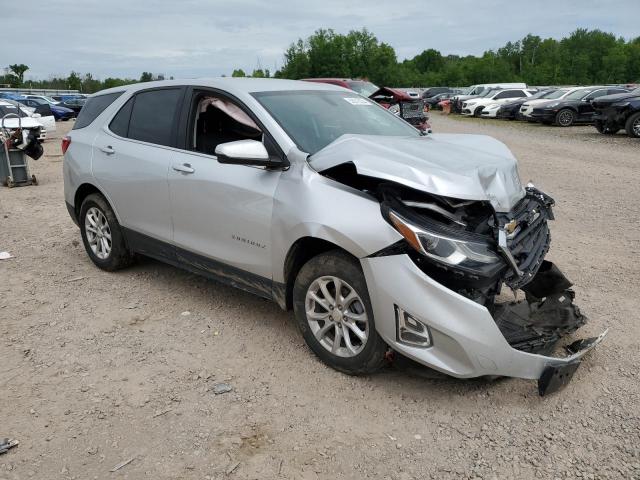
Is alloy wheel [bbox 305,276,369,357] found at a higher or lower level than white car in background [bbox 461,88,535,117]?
lower

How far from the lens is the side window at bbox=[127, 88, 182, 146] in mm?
4441

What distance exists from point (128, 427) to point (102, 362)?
0.84 meters

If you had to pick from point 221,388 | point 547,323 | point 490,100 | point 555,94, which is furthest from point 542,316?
point 490,100

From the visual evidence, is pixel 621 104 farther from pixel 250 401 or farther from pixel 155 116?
pixel 250 401

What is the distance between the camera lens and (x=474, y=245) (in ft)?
9.62

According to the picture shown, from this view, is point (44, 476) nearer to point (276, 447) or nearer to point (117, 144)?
point (276, 447)

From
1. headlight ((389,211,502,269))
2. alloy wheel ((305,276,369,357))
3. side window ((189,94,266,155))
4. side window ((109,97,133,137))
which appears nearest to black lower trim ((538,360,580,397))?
headlight ((389,211,502,269))

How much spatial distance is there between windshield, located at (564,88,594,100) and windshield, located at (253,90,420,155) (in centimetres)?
1984

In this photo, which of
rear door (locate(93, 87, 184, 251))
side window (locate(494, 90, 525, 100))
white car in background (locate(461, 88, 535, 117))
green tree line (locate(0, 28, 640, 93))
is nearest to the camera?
rear door (locate(93, 87, 184, 251))

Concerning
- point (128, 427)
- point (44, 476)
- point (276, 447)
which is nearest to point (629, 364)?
point (276, 447)

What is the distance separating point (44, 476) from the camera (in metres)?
2.64

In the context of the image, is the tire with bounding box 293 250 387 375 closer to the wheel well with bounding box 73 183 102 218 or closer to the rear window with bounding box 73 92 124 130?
the wheel well with bounding box 73 183 102 218

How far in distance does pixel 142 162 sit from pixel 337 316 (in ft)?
7.32

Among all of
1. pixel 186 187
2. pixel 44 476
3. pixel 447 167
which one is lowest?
pixel 44 476
